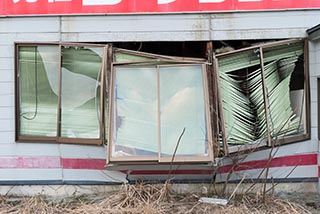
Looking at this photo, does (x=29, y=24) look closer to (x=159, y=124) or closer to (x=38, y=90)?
(x=38, y=90)

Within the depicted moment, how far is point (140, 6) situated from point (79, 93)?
5.71 ft

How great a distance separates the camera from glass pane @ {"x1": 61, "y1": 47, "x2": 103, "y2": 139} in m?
7.27

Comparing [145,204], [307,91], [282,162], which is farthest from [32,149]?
[307,91]

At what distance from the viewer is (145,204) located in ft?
21.5

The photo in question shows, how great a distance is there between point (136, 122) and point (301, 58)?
2952 millimetres

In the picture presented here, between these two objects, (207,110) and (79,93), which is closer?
(207,110)

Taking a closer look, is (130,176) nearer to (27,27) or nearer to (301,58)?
(27,27)

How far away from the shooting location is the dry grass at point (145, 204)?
21.1ft

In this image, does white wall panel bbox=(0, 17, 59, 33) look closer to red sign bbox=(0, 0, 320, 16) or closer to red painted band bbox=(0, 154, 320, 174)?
red sign bbox=(0, 0, 320, 16)

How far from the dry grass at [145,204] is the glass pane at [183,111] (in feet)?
2.52

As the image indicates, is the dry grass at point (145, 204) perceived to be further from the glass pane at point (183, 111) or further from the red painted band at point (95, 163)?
the glass pane at point (183, 111)

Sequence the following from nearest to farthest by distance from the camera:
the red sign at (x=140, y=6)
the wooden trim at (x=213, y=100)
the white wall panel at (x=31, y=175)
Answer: the wooden trim at (x=213, y=100) → the red sign at (x=140, y=6) → the white wall panel at (x=31, y=175)

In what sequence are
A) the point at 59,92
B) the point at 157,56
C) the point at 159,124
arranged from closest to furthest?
the point at 159,124 < the point at 157,56 < the point at 59,92

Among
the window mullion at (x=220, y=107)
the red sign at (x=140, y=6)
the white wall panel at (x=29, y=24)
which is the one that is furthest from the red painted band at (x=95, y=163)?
the red sign at (x=140, y=6)
